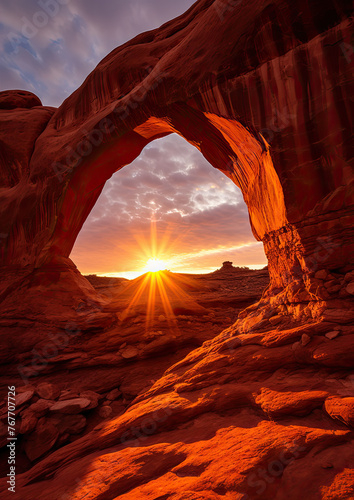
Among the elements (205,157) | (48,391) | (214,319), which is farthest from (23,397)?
(205,157)

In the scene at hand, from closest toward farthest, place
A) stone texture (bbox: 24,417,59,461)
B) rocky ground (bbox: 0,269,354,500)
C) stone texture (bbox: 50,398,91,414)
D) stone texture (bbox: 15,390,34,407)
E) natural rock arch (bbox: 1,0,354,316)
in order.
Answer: rocky ground (bbox: 0,269,354,500) → natural rock arch (bbox: 1,0,354,316) → stone texture (bbox: 24,417,59,461) → stone texture (bbox: 50,398,91,414) → stone texture (bbox: 15,390,34,407)

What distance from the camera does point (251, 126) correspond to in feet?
16.7

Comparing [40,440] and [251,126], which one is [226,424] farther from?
[251,126]

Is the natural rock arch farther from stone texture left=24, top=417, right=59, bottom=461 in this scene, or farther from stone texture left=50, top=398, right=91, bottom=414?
stone texture left=24, top=417, right=59, bottom=461

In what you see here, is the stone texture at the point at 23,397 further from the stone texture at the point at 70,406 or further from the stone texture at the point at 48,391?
the stone texture at the point at 70,406

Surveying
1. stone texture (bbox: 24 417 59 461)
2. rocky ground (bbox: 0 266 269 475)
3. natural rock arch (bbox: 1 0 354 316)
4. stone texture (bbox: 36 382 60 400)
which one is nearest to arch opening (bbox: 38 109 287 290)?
natural rock arch (bbox: 1 0 354 316)

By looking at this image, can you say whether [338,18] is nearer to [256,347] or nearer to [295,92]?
[295,92]

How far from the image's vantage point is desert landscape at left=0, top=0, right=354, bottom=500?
8.94 feet

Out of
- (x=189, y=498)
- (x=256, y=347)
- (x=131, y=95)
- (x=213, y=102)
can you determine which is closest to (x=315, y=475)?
(x=189, y=498)

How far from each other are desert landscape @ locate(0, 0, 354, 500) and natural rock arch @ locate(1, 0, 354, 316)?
0.04m

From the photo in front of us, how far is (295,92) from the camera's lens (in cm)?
452

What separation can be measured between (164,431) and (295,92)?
6734mm

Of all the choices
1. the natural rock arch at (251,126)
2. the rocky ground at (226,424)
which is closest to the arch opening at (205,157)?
the natural rock arch at (251,126)

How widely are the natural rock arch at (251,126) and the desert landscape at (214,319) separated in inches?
1.6
